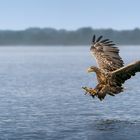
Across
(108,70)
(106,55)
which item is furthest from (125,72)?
(106,55)

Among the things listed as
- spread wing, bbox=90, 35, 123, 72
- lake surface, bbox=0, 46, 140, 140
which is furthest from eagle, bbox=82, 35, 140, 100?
lake surface, bbox=0, 46, 140, 140

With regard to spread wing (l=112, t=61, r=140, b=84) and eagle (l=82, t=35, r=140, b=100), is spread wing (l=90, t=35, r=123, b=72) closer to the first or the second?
eagle (l=82, t=35, r=140, b=100)

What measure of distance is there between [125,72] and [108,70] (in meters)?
1.84

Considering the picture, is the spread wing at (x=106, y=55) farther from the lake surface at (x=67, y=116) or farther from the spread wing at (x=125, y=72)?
the lake surface at (x=67, y=116)

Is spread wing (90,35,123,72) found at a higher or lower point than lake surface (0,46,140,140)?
higher

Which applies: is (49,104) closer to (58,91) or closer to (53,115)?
(53,115)

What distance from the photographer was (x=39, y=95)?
151 feet

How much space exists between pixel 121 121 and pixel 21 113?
6.56 m

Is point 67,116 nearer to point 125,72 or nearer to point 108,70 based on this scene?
point 108,70

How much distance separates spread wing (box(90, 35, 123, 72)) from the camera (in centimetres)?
3061

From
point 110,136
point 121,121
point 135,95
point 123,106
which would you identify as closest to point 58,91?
point 135,95

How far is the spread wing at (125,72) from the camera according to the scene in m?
27.9

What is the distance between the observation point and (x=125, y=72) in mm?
28547

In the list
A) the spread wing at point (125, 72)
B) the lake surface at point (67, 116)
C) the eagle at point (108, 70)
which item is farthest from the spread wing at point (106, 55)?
the lake surface at point (67, 116)
